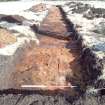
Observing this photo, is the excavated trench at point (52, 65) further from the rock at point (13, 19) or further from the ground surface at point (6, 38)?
the rock at point (13, 19)

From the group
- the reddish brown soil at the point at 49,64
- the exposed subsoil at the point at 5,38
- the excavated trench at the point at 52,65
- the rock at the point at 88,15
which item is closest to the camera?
the excavated trench at the point at 52,65

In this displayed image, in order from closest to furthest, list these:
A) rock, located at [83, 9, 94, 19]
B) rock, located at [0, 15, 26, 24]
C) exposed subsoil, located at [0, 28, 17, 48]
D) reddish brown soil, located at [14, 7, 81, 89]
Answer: reddish brown soil, located at [14, 7, 81, 89] → exposed subsoil, located at [0, 28, 17, 48] → rock, located at [0, 15, 26, 24] → rock, located at [83, 9, 94, 19]

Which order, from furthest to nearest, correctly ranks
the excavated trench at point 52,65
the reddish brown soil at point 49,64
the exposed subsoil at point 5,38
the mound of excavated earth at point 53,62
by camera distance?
1. the exposed subsoil at point 5,38
2. the reddish brown soil at point 49,64
3. the excavated trench at point 52,65
4. the mound of excavated earth at point 53,62

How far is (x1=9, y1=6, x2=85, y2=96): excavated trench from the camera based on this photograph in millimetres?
10797

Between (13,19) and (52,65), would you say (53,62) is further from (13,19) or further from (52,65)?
(13,19)

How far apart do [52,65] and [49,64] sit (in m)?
0.15

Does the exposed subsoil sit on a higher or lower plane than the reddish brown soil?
higher

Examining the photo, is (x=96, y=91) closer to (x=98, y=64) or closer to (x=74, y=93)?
(x=74, y=93)

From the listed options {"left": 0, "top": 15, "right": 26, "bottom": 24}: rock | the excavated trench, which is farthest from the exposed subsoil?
{"left": 0, "top": 15, "right": 26, "bottom": 24}: rock

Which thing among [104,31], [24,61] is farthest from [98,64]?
[104,31]

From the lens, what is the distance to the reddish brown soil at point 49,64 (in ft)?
36.4

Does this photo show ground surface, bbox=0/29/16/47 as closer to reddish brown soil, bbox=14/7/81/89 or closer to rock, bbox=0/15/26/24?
reddish brown soil, bbox=14/7/81/89

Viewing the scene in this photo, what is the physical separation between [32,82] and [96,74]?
7.41 feet

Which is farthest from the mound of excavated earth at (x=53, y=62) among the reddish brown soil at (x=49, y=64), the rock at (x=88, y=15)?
the rock at (x=88, y=15)
